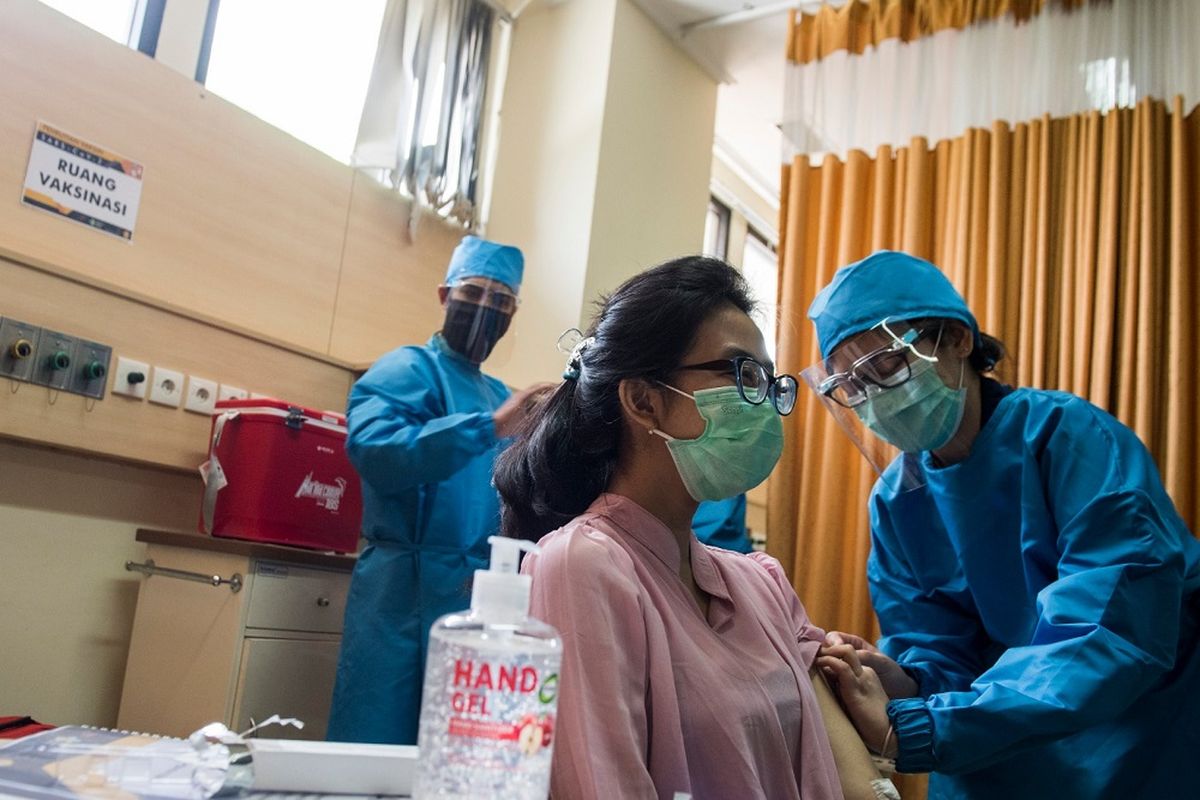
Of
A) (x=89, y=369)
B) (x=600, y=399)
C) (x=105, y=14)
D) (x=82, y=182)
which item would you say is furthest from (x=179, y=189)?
(x=600, y=399)

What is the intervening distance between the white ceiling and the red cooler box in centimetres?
204

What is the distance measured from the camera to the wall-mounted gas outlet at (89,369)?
219cm

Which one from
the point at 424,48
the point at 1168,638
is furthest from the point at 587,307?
the point at 1168,638

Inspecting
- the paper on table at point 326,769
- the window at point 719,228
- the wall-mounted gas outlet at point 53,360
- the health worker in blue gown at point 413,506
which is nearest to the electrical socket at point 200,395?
the wall-mounted gas outlet at point 53,360

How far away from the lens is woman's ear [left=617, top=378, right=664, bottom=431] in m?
1.19

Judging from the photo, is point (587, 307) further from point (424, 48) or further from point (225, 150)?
point (225, 150)

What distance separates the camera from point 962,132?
2967 millimetres

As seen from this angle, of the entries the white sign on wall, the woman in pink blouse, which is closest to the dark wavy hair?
the woman in pink blouse

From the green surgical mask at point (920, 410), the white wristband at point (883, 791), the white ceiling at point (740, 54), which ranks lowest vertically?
the white wristband at point (883, 791)

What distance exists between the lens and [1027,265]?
2773mm

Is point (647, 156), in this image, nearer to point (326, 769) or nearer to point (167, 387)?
point (167, 387)

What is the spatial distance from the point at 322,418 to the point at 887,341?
1.45 meters

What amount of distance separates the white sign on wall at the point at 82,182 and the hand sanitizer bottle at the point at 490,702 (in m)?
2.10

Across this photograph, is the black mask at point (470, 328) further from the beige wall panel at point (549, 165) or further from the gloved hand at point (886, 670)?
the gloved hand at point (886, 670)
